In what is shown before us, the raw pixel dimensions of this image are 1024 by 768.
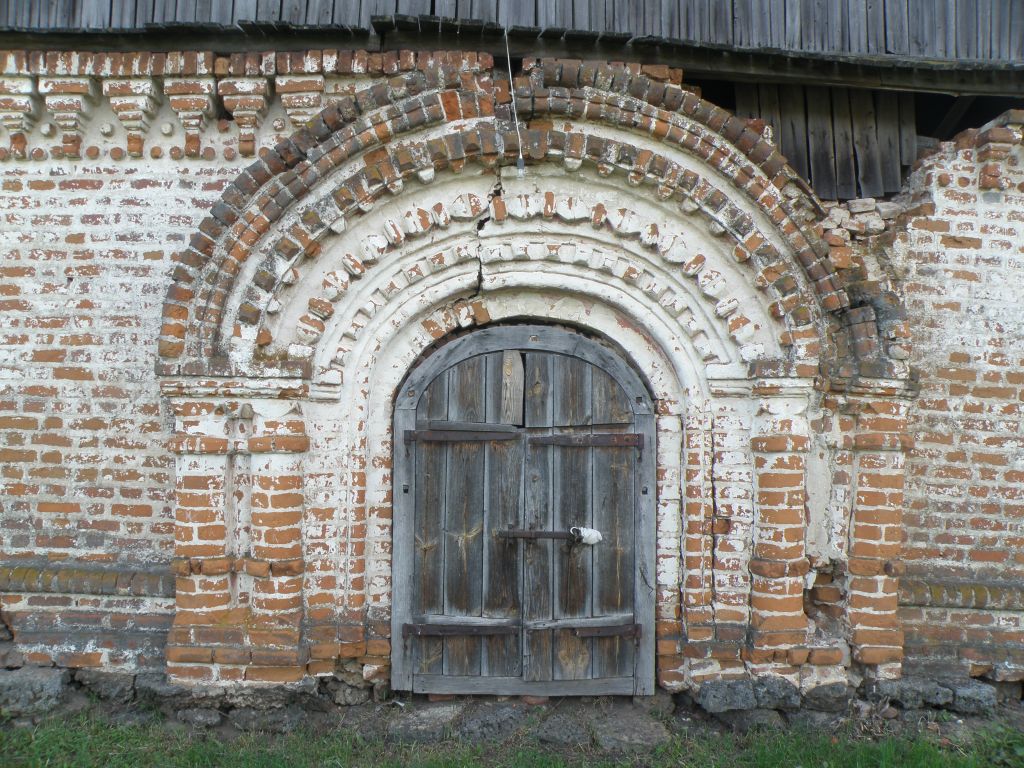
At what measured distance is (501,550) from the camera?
14.4 ft

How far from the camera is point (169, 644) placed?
4.07 m

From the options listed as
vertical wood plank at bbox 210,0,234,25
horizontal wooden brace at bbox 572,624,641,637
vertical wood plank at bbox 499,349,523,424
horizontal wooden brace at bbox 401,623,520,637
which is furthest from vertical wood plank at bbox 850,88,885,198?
vertical wood plank at bbox 210,0,234,25

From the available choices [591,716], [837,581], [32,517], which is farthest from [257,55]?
[837,581]

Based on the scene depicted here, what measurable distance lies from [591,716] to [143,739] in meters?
2.64

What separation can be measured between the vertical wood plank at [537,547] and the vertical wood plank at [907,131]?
10.5 ft

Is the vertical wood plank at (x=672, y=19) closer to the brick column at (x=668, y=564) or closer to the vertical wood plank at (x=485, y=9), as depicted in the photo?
the vertical wood plank at (x=485, y=9)

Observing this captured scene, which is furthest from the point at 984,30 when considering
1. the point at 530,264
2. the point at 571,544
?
the point at 571,544

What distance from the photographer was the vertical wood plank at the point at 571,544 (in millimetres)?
4395

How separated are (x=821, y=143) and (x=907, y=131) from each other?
67 cm

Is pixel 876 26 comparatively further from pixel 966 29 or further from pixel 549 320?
pixel 549 320

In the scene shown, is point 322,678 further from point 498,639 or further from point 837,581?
point 837,581

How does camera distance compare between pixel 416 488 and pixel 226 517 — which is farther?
pixel 416 488

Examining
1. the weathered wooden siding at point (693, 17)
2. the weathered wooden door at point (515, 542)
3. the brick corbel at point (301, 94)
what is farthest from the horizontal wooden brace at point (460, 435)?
the weathered wooden siding at point (693, 17)

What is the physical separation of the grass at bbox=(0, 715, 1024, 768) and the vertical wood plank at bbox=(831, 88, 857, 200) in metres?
3.55
